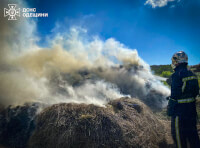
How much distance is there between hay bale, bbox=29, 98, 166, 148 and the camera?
13.9 feet

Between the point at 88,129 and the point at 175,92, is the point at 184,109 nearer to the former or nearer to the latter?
the point at 175,92

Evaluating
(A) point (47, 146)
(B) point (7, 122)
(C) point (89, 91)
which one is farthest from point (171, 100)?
(B) point (7, 122)

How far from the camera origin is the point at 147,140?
474 cm

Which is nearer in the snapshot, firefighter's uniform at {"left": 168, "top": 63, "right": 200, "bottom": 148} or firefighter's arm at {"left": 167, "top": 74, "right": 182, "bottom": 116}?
firefighter's uniform at {"left": 168, "top": 63, "right": 200, "bottom": 148}

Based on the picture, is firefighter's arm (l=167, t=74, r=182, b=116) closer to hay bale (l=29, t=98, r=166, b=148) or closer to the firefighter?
the firefighter

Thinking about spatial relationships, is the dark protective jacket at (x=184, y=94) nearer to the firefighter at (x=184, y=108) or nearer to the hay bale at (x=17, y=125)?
the firefighter at (x=184, y=108)

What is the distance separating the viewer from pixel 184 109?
13.3ft

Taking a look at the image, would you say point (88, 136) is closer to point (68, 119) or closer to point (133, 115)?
point (68, 119)

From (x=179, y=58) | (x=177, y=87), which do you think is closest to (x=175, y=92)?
(x=177, y=87)

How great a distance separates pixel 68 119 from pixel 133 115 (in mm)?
2553

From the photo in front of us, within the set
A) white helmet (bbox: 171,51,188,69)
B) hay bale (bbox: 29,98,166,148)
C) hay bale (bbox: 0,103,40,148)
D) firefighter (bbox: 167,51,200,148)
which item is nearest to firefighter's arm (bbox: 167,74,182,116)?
firefighter (bbox: 167,51,200,148)

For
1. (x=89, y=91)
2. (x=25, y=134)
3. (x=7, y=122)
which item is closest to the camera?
(x=25, y=134)

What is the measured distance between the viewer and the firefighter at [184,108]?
3883 mm

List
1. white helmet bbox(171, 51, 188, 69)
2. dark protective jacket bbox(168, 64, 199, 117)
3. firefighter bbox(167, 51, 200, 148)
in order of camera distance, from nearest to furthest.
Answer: firefighter bbox(167, 51, 200, 148)
dark protective jacket bbox(168, 64, 199, 117)
white helmet bbox(171, 51, 188, 69)
